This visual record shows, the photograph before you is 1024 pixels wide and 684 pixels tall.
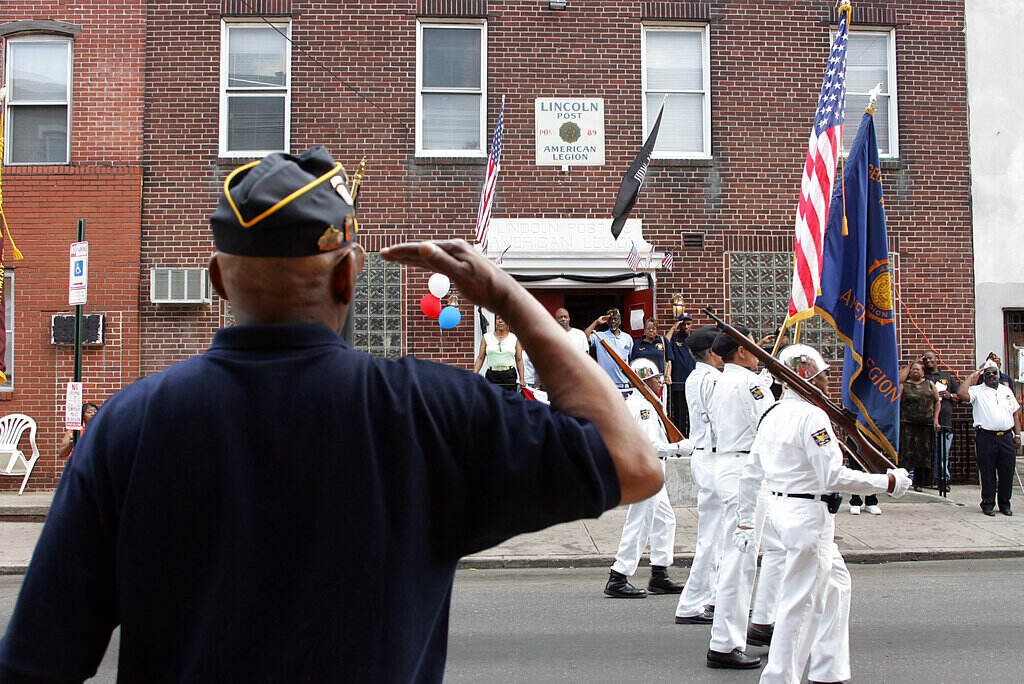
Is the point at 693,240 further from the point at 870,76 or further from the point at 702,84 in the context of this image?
the point at 870,76

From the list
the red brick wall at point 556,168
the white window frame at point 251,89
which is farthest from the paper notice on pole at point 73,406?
the white window frame at point 251,89

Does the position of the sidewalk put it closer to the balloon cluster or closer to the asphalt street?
the asphalt street

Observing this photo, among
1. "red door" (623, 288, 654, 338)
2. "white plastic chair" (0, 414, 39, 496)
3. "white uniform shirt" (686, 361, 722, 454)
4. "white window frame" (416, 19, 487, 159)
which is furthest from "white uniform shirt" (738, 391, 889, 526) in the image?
"white plastic chair" (0, 414, 39, 496)

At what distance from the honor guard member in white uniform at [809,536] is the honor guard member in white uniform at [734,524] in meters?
0.74

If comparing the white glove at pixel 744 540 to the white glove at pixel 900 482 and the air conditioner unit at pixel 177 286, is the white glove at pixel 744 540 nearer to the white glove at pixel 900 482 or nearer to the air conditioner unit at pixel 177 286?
the white glove at pixel 900 482

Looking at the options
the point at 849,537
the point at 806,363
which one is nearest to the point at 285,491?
the point at 806,363

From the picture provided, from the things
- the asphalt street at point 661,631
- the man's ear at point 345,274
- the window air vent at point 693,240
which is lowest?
the asphalt street at point 661,631

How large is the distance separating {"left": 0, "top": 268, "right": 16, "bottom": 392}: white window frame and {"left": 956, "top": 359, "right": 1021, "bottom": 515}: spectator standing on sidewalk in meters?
13.4

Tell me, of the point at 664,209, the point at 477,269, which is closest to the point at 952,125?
the point at 664,209

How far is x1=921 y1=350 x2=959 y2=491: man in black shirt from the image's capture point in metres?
13.5

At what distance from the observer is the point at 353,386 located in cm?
167

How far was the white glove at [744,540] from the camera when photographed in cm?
662

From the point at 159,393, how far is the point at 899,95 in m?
15.3

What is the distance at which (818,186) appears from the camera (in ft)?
30.0
